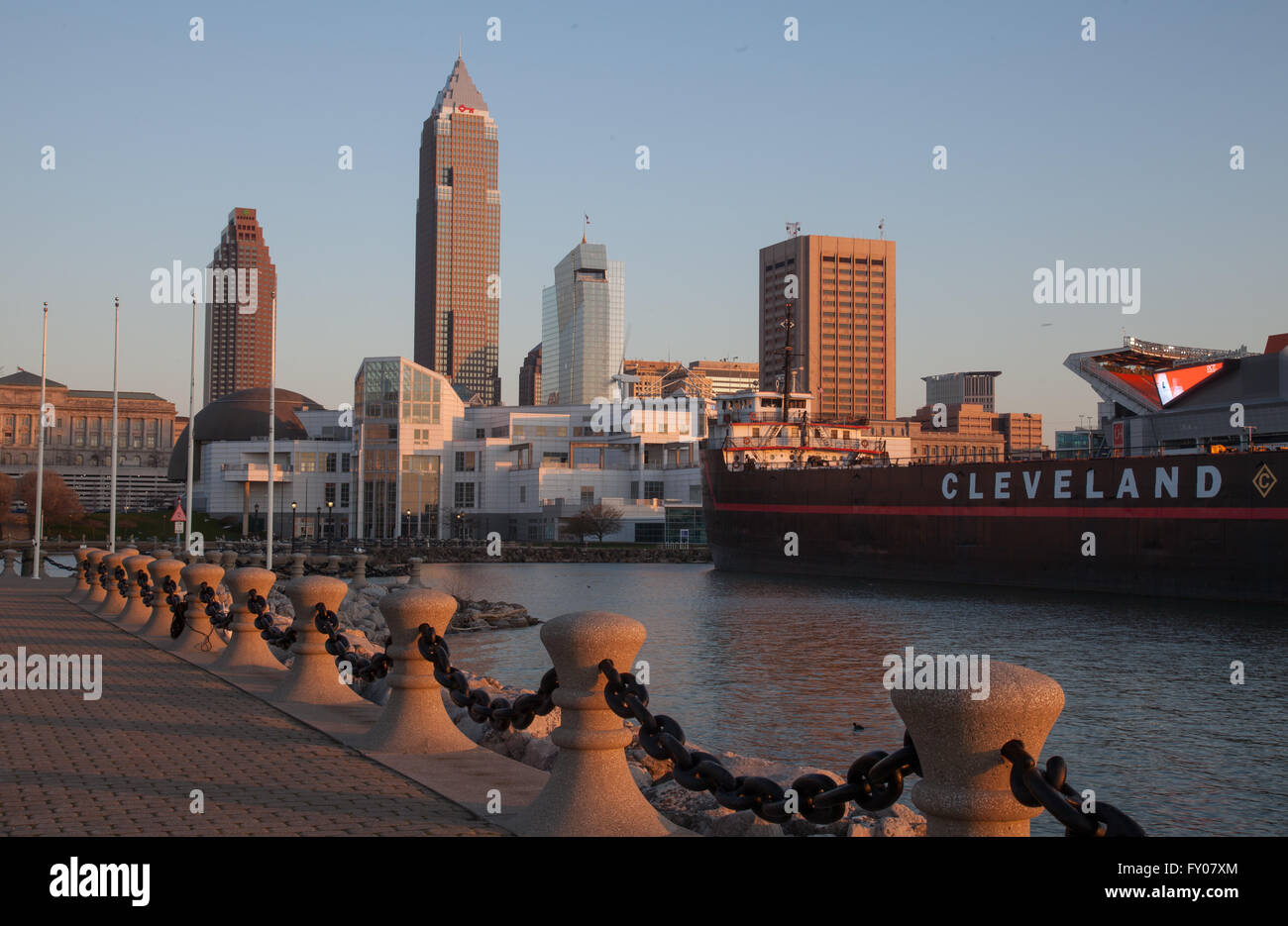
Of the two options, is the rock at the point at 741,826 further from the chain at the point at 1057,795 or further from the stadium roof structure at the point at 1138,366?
the stadium roof structure at the point at 1138,366

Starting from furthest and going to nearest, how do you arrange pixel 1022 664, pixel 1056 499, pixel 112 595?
pixel 1056 499 < pixel 1022 664 < pixel 112 595

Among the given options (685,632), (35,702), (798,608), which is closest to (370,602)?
(685,632)

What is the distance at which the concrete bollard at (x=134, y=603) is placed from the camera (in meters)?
19.1

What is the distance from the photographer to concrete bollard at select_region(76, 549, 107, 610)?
76.8ft

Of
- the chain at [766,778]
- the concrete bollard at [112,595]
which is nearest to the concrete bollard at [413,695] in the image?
the chain at [766,778]

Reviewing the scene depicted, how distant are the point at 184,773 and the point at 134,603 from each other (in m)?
13.1

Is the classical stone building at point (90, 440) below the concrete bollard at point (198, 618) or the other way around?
the other way around

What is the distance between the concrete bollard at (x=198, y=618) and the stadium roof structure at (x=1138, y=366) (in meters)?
55.2

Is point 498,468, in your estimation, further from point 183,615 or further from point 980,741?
point 980,741

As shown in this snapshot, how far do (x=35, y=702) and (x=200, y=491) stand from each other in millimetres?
120828

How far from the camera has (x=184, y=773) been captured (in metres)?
7.71

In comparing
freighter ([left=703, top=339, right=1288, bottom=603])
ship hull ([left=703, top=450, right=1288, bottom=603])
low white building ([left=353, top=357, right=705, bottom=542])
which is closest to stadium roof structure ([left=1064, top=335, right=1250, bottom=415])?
freighter ([left=703, top=339, right=1288, bottom=603])

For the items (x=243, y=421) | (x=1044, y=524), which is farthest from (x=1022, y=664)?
(x=243, y=421)
